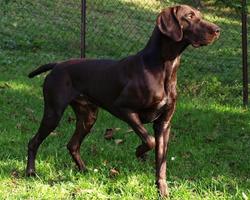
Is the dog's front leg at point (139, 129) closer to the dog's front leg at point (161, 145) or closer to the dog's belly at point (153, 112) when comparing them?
the dog's belly at point (153, 112)

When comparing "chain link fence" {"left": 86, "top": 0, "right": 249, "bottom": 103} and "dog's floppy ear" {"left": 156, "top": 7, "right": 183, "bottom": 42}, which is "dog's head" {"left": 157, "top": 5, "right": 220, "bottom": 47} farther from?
"chain link fence" {"left": 86, "top": 0, "right": 249, "bottom": 103}

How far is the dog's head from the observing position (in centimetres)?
456

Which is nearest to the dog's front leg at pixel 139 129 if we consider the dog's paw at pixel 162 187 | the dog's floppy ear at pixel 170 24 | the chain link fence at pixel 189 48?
the dog's paw at pixel 162 187

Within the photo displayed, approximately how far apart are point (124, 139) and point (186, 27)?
2373 millimetres

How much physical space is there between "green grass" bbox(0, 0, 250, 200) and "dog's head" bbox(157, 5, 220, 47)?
1360mm

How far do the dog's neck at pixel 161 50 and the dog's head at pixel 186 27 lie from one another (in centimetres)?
10

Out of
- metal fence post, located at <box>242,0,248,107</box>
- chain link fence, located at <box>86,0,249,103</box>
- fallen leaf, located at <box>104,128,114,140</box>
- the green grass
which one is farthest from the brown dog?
A: chain link fence, located at <box>86,0,249,103</box>

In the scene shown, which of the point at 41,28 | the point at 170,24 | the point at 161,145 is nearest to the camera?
the point at 170,24

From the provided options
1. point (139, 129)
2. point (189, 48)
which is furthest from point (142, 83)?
point (189, 48)

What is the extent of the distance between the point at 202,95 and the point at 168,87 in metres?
4.36

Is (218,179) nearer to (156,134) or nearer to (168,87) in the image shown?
(156,134)

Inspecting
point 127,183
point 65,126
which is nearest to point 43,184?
point 127,183

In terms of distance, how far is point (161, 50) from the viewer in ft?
15.5

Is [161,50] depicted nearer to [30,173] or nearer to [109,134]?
[30,173]
